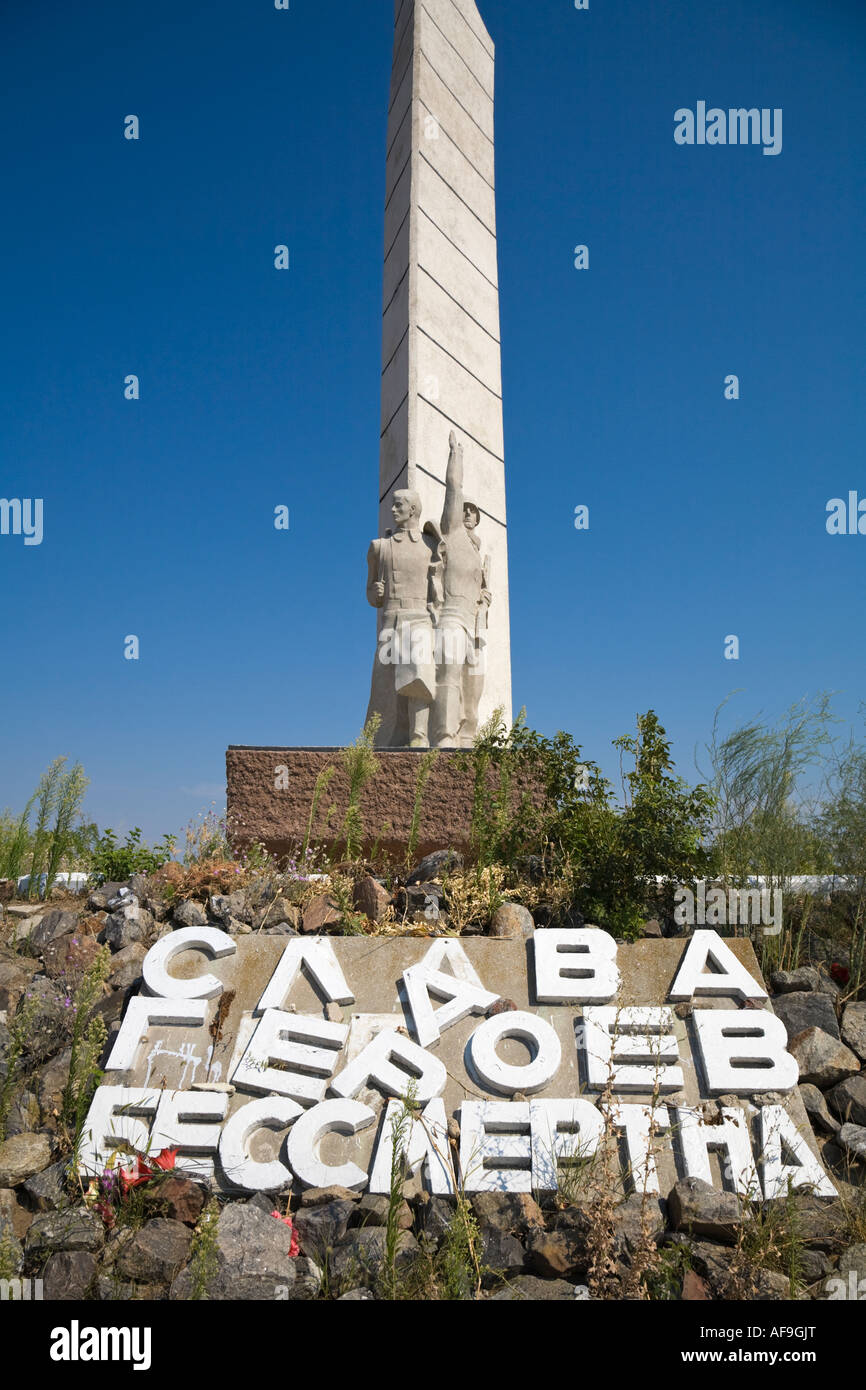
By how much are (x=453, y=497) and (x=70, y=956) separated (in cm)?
567

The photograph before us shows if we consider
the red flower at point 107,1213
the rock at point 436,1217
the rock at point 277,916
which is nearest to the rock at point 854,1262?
the rock at point 436,1217

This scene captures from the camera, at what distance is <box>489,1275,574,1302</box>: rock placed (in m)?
2.75

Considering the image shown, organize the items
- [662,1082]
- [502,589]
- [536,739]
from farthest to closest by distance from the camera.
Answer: [502,589], [536,739], [662,1082]

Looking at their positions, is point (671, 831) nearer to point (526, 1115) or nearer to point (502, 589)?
point (526, 1115)

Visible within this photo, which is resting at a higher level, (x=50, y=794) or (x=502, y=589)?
(x=502, y=589)

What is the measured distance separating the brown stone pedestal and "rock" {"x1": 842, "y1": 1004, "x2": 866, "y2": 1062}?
8.04ft

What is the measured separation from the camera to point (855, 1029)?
4.22 meters

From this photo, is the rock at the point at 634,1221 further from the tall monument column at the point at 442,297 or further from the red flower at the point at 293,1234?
the tall monument column at the point at 442,297

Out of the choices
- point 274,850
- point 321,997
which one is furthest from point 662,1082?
point 274,850

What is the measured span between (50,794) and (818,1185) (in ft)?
15.5

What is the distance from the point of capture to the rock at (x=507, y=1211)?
121 inches

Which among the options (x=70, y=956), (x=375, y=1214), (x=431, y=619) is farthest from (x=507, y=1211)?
(x=431, y=619)
